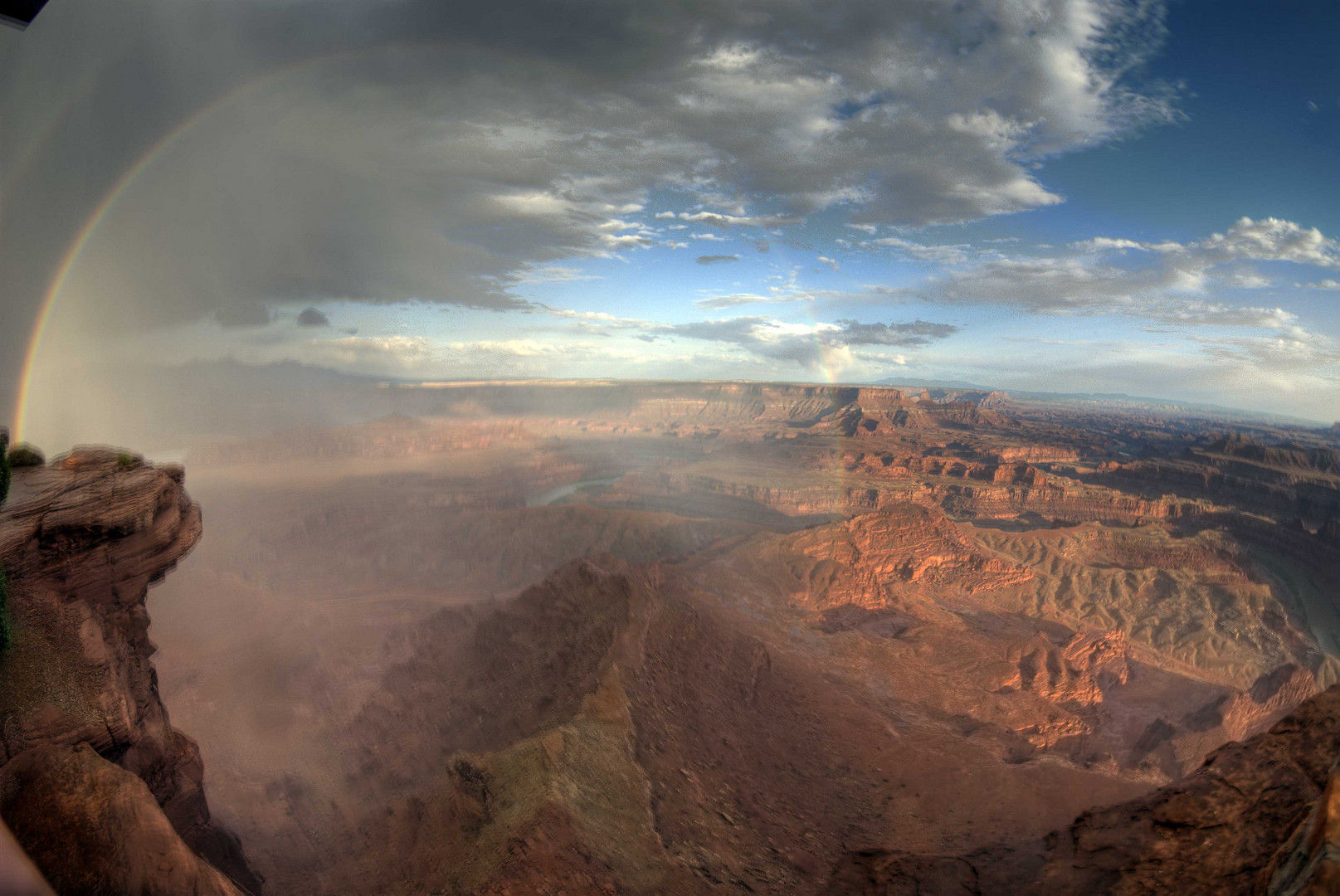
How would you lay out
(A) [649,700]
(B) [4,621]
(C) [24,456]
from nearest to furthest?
1. (B) [4,621]
2. (C) [24,456]
3. (A) [649,700]

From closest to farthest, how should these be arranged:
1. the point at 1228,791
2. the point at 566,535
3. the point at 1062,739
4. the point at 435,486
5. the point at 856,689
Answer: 1. the point at 1228,791
2. the point at 1062,739
3. the point at 856,689
4. the point at 566,535
5. the point at 435,486

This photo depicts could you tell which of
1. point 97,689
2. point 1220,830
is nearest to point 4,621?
point 97,689

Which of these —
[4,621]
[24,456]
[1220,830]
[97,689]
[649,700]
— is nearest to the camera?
[1220,830]

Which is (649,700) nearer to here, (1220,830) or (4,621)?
(1220,830)

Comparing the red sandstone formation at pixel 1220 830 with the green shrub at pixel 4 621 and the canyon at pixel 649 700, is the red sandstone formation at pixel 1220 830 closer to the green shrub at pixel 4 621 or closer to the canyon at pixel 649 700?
the canyon at pixel 649 700

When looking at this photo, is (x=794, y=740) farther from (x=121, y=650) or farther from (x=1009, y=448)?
(x=1009, y=448)

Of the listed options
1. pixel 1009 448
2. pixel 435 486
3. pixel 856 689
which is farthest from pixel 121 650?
pixel 1009 448

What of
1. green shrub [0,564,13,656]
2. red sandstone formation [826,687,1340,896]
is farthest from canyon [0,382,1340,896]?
green shrub [0,564,13,656]
